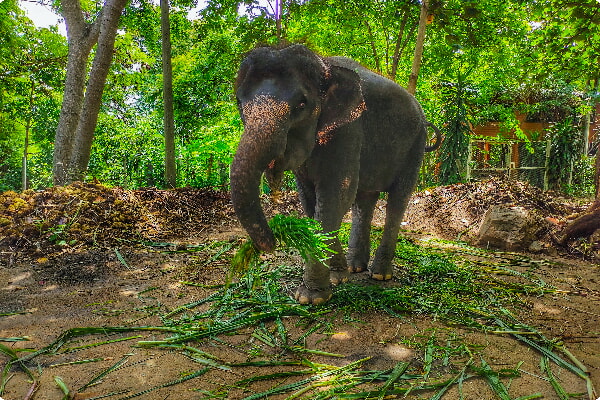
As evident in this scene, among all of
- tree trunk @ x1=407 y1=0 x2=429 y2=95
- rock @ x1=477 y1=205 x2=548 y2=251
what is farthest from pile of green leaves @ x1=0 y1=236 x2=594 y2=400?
tree trunk @ x1=407 y1=0 x2=429 y2=95

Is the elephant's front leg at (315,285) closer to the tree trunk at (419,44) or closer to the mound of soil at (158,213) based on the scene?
the mound of soil at (158,213)

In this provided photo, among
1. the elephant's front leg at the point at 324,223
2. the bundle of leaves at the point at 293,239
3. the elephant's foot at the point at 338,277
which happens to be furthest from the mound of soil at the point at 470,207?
the bundle of leaves at the point at 293,239

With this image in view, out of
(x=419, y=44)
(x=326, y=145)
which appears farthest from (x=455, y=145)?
(x=326, y=145)

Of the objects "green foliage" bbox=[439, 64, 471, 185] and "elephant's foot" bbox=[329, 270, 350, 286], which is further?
"green foliage" bbox=[439, 64, 471, 185]

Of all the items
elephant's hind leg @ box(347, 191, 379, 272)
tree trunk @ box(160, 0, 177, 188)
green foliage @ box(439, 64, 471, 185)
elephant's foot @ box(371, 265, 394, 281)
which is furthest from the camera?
green foliage @ box(439, 64, 471, 185)

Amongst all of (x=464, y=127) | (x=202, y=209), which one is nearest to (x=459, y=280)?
(x=202, y=209)

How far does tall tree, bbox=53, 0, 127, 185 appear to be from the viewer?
7121 millimetres

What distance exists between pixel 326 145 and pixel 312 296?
120cm

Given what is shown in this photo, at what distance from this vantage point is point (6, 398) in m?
1.94

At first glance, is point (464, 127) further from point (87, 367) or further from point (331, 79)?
point (87, 367)

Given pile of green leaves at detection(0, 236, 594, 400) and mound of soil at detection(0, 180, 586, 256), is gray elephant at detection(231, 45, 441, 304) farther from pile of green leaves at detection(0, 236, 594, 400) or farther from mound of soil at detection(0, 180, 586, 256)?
mound of soil at detection(0, 180, 586, 256)

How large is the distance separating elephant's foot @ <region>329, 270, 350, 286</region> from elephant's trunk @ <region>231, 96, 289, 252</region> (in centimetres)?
133

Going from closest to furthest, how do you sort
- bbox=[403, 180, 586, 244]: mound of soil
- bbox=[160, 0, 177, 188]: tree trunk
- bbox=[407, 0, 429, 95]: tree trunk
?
bbox=[403, 180, 586, 244]: mound of soil, bbox=[407, 0, 429, 95]: tree trunk, bbox=[160, 0, 177, 188]: tree trunk

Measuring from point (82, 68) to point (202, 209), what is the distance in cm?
363
